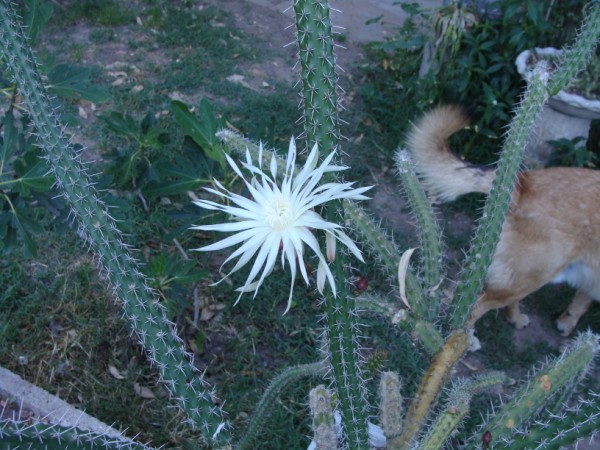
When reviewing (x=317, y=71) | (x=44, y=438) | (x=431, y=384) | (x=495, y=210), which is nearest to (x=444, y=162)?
(x=495, y=210)

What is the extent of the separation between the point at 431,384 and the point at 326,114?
103cm

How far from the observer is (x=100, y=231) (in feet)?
5.33

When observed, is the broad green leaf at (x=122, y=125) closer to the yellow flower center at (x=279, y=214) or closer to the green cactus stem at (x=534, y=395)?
the yellow flower center at (x=279, y=214)

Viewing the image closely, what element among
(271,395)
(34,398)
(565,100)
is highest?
(565,100)

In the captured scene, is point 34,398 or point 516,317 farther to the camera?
point 516,317

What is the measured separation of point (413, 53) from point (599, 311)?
2892 mm

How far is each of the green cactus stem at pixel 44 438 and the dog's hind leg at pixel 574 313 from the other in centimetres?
314

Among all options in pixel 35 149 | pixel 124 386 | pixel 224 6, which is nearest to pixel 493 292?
pixel 124 386

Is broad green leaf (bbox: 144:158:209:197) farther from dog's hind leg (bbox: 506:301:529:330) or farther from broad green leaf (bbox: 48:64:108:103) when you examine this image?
dog's hind leg (bbox: 506:301:529:330)

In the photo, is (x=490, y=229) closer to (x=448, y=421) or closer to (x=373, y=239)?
(x=373, y=239)

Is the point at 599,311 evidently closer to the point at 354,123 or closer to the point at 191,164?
the point at 354,123

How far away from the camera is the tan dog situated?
125 inches

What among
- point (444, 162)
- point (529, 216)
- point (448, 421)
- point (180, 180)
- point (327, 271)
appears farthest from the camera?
point (444, 162)

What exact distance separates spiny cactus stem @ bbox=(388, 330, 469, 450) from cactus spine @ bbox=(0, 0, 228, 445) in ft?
2.07
